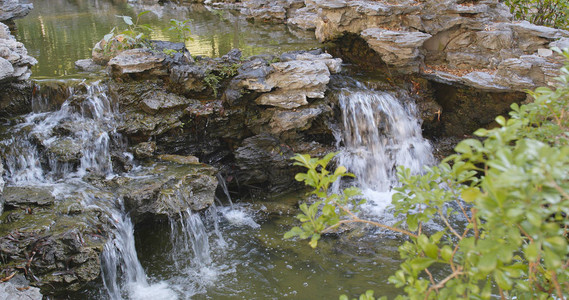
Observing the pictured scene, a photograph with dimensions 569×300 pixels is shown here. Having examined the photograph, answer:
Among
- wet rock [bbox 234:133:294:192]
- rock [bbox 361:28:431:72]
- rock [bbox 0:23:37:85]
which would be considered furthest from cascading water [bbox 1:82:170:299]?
rock [bbox 361:28:431:72]

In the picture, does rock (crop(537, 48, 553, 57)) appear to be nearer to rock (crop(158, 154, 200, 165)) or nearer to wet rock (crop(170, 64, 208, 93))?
wet rock (crop(170, 64, 208, 93))

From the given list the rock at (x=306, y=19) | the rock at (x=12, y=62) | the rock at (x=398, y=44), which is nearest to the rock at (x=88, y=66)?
the rock at (x=12, y=62)

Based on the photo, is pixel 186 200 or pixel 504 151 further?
pixel 186 200

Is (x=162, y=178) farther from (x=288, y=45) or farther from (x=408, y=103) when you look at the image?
(x=288, y=45)

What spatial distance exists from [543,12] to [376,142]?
686 centimetres

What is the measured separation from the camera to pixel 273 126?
28.2 ft

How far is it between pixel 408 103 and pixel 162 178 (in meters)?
6.09

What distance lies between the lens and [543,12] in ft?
37.3

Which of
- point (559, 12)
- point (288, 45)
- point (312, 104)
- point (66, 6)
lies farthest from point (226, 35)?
point (66, 6)

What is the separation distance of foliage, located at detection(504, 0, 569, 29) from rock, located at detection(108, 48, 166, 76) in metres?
9.77

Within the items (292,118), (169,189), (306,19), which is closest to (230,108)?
(292,118)

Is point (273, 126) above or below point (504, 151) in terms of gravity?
below

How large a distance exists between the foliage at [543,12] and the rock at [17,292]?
1279 cm

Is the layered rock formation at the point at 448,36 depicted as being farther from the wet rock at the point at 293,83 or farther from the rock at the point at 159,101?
the rock at the point at 159,101
